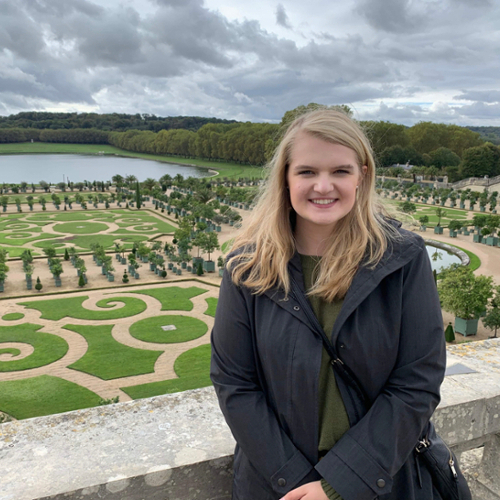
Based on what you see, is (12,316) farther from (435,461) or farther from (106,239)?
(435,461)

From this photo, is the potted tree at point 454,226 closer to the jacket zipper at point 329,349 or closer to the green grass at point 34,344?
the green grass at point 34,344

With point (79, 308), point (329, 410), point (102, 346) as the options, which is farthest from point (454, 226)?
point (329, 410)

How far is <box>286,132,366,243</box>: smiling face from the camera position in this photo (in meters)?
2.33

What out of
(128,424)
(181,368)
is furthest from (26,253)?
(128,424)

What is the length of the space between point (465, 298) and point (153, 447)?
15916mm

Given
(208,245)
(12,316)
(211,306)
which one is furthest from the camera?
(208,245)

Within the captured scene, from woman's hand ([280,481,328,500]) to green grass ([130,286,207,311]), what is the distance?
57.5ft

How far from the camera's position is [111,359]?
48.7 ft

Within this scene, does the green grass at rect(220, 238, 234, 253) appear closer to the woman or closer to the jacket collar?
the woman

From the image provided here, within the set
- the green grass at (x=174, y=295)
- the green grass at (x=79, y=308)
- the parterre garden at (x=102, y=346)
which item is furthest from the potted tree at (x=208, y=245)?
the green grass at (x=79, y=308)

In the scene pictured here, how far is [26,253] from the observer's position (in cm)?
2358

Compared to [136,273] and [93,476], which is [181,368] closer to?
[136,273]

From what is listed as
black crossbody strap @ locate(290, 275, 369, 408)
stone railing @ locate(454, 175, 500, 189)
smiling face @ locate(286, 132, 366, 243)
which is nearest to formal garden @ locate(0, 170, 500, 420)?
smiling face @ locate(286, 132, 366, 243)

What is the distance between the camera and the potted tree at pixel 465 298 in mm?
16312
